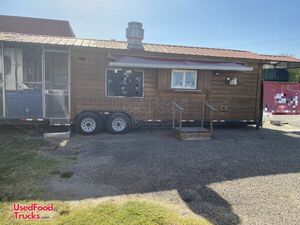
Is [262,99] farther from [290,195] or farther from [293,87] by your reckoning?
[290,195]

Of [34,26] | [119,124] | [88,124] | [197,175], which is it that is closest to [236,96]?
[119,124]

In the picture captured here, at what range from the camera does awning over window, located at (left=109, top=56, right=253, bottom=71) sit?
9341mm

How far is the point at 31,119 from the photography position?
9.11 m

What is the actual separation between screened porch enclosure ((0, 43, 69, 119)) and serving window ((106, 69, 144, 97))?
60.2 inches

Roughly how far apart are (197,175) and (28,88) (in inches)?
259

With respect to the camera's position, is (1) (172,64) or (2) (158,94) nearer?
(1) (172,64)

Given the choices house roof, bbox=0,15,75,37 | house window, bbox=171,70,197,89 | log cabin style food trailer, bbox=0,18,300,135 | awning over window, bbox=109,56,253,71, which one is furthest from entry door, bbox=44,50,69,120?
house roof, bbox=0,15,75,37

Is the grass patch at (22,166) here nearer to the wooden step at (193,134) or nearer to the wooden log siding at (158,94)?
the wooden log siding at (158,94)

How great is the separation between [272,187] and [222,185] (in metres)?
0.89

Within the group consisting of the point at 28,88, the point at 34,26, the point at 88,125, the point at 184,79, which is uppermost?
the point at 34,26

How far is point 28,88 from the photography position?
364 inches

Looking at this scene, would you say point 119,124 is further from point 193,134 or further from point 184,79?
point 184,79

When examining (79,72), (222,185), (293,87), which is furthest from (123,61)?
(293,87)

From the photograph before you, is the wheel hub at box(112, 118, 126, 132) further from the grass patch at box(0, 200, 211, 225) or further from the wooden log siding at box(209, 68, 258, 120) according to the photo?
the grass patch at box(0, 200, 211, 225)
